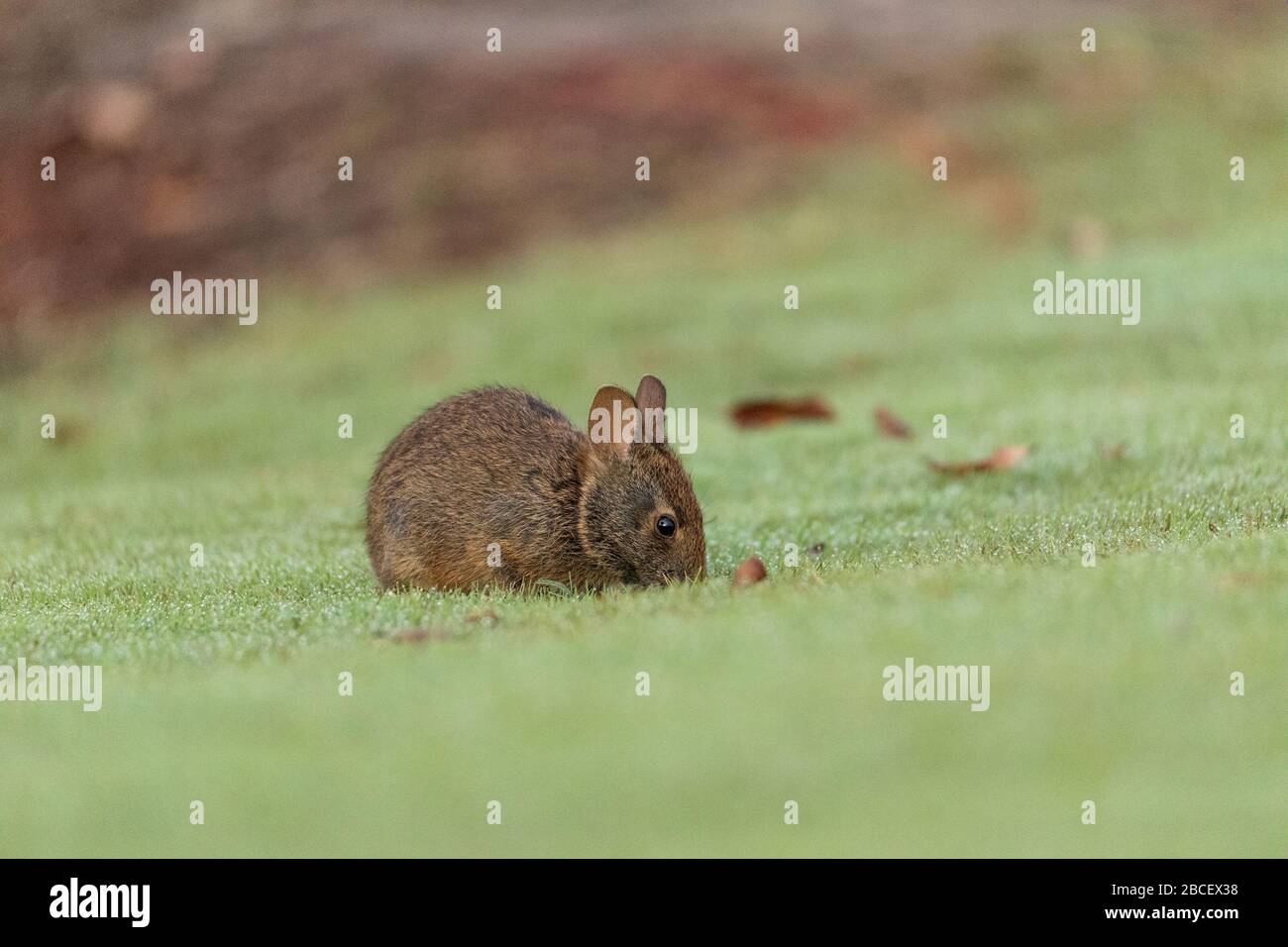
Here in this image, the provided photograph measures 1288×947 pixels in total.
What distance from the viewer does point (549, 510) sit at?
6.76 m

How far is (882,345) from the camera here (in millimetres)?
13750

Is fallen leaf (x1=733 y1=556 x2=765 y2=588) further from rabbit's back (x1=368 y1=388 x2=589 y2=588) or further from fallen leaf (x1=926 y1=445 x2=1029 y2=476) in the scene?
fallen leaf (x1=926 y1=445 x2=1029 y2=476)

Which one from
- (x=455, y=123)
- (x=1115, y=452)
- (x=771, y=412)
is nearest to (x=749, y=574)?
(x=1115, y=452)

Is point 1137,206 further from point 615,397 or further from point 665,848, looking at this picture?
point 665,848

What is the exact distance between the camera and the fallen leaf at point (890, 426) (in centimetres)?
1020

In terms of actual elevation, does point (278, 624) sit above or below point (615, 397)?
below

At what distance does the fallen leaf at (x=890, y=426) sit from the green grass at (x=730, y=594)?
10.0 inches

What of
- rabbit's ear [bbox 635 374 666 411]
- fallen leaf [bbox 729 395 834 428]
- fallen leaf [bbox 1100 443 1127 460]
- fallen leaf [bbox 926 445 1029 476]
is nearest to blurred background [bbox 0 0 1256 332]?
fallen leaf [bbox 729 395 834 428]

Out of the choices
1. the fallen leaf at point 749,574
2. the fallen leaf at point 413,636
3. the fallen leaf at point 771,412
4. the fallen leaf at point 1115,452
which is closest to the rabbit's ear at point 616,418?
the fallen leaf at point 749,574

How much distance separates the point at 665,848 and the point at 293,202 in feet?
53.2

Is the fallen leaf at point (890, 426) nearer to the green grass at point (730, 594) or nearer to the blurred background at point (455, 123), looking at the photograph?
the green grass at point (730, 594)

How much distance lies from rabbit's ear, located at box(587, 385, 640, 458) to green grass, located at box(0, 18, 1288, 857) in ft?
2.22

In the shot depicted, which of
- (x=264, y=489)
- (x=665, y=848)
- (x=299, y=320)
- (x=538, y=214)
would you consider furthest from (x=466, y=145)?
(x=665, y=848)

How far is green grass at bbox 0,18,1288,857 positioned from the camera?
3924 mm
